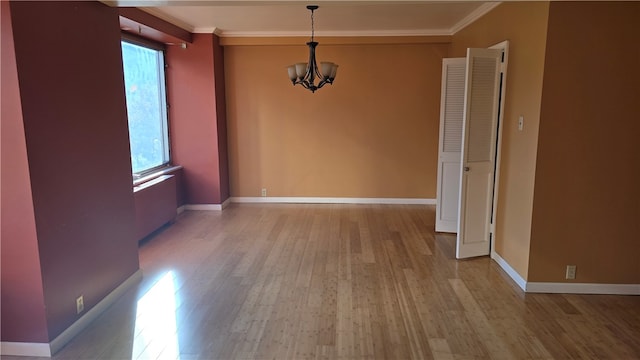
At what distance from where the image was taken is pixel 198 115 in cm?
595

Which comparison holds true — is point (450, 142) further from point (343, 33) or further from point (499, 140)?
point (343, 33)

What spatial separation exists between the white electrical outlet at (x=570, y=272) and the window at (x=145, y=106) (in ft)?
14.9

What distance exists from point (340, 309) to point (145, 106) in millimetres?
3684

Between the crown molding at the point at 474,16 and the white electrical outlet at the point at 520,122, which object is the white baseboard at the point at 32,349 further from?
the crown molding at the point at 474,16

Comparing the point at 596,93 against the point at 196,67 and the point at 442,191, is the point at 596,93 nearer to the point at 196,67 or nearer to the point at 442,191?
the point at 442,191

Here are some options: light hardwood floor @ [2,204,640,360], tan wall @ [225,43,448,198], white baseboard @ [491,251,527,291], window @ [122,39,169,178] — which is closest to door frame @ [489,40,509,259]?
white baseboard @ [491,251,527,291]

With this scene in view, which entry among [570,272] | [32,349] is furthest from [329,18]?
[32,349]

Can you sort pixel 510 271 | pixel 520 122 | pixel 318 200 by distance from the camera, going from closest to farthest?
pixel 520 122 → pixel 510 271 → pixel 318 200

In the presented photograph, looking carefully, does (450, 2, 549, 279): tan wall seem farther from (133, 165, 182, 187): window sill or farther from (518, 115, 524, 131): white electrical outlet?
(133, 165, 182, 187): window sill

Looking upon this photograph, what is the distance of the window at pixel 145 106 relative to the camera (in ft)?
15.8

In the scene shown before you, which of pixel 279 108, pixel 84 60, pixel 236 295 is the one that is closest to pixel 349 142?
pixel 279 108

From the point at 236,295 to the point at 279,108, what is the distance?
143 inches

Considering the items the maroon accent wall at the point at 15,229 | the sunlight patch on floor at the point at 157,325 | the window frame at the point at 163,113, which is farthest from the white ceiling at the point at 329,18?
the sunlight patch on floor at the point at 157,325

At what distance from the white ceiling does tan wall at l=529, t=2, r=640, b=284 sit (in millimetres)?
1166
